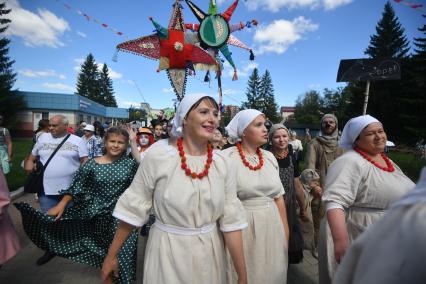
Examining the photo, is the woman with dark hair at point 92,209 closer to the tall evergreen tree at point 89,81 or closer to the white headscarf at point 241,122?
the white headscarf at point 241,122

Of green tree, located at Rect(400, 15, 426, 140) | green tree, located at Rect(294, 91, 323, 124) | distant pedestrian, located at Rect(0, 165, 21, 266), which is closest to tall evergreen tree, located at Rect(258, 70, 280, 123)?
green tree, located at Rect(294, 91, 323, 124)

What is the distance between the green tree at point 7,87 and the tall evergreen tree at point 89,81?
43497 millimetres

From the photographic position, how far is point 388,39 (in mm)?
41531

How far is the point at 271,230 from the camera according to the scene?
2662 millimetres

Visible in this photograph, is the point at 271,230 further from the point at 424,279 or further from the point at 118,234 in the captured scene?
the point at 424,279

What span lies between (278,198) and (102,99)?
293 ft

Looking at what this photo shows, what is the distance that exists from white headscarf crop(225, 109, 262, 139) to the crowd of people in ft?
0.06

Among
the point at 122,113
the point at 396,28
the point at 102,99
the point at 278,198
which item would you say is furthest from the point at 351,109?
the point at 102,99

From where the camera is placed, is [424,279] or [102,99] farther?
[102,99]

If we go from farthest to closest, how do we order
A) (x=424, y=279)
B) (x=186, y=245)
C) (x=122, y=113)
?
(x=122, y=113) < (x=186, y=245) < (x=424, y=279)

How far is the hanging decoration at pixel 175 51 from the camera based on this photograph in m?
7.75

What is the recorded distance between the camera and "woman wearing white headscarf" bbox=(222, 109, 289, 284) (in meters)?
2.61

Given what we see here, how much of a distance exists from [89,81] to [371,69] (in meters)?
87.3

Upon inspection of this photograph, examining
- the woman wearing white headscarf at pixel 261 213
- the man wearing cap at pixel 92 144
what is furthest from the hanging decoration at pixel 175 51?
the woman wearing white headscarf at pixel 261 213
